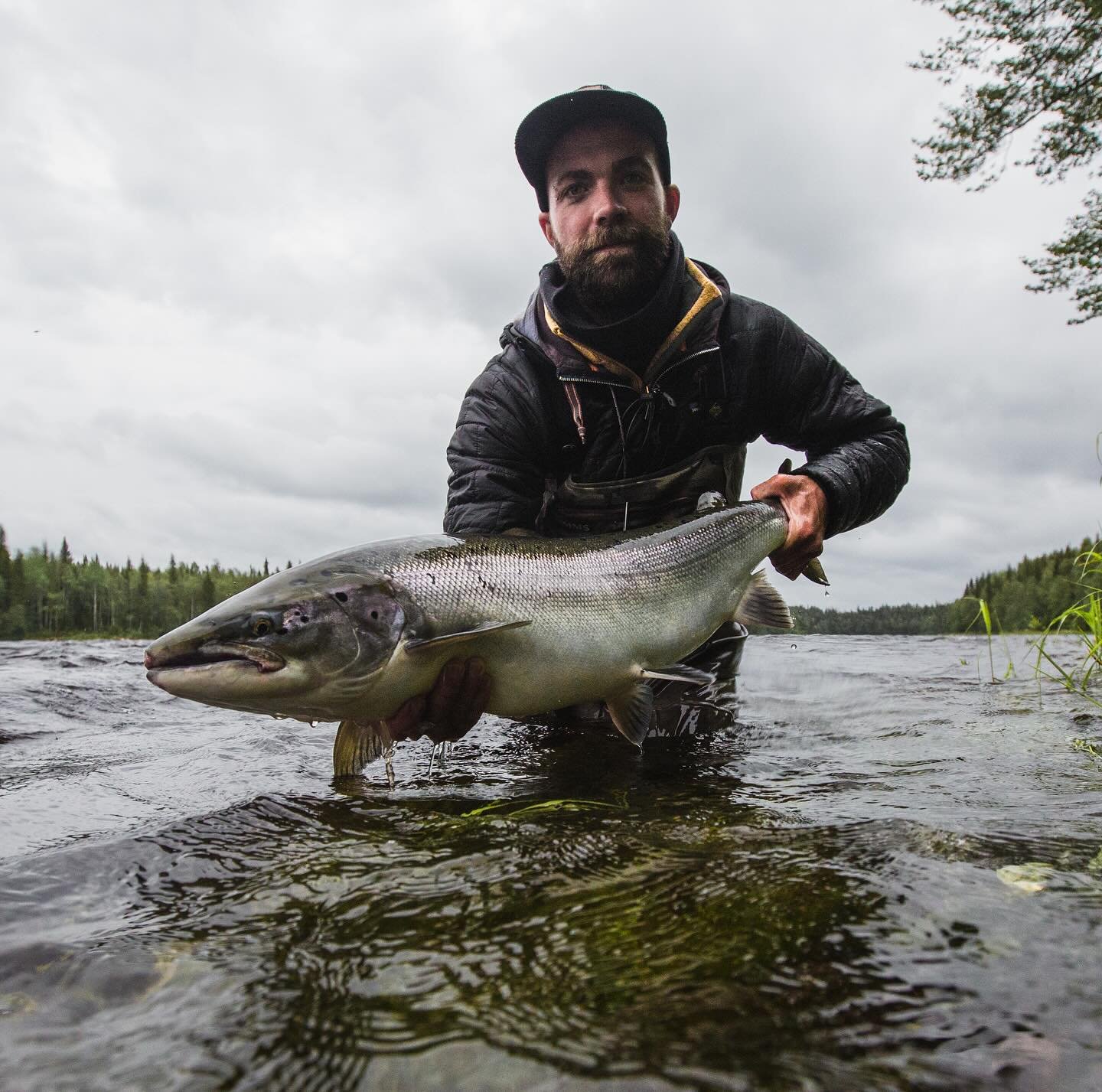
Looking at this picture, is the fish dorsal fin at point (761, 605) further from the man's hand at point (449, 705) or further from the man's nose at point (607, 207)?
the man's nose at point (607, 207)

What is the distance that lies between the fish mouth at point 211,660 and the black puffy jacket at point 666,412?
1.67m

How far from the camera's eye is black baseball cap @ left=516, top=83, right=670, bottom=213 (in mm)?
4293

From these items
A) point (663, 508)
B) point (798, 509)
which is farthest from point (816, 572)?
point (663, 508)

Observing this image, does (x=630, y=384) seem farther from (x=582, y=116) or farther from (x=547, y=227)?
Result: (x=582, y=116)

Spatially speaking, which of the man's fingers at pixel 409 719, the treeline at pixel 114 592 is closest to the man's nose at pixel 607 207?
the man's fingers at pixel 409 719

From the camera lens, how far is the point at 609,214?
4230 mm

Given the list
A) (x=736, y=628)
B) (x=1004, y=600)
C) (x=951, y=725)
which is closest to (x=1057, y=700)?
(x=951, y=725)

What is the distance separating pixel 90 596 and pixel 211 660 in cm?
7848

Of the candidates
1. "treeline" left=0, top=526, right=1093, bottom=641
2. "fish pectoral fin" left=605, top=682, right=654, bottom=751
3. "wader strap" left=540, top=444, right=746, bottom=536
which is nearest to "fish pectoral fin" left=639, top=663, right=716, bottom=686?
"fish pectoral fin" left=605, top=682, right=654, bottom=751

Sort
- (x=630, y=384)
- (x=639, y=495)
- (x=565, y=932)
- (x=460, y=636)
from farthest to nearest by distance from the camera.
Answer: (x=639, y=495)
(x=630, y=384)
(x=460, y=636)
(x=565, y=932)

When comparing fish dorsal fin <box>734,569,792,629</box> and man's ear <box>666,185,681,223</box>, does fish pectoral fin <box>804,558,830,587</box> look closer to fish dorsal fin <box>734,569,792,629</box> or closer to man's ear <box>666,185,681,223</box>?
fish dorsal fin <box>734,569,792,629</box>

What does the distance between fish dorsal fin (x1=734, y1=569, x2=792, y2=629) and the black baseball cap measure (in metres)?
2.47

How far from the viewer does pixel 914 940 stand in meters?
1.38

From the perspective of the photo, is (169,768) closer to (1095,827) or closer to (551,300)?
(551,300)
